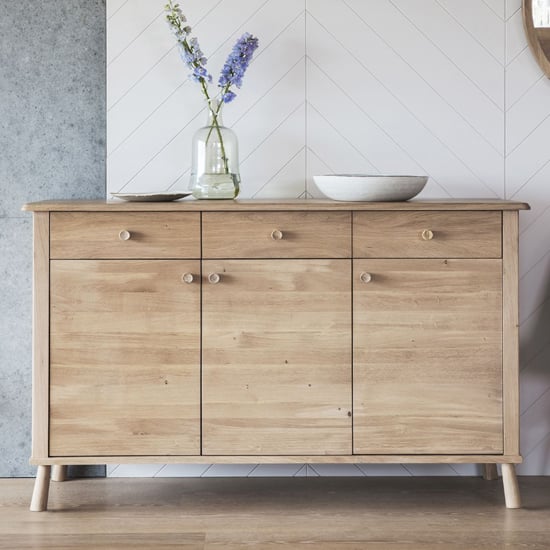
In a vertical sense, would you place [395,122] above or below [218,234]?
above

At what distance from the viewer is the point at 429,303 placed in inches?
100

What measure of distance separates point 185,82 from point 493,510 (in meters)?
1.73

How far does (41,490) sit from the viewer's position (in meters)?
2.61

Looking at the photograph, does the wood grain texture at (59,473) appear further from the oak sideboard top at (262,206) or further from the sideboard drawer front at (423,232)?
the sideboard drawer front at (423,232)

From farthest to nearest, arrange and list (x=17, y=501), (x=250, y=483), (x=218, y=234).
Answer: (x=250, y=483) < (x=17, y=501) < (x=218, y=234)

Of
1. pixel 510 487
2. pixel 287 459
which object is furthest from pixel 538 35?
pixel 287 459

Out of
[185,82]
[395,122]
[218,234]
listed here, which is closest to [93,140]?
[185,82]

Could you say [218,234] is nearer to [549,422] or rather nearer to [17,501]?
[17,501]

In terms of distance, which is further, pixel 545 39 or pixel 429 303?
pixel 545 39

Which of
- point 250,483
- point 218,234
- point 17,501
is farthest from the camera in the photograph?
point 250,483

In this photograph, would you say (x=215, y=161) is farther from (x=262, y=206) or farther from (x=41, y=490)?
(x=41, y=490)

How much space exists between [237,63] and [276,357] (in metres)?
0.96

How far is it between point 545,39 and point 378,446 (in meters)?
1.50

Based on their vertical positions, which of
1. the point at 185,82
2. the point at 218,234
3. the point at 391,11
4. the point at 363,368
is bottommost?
the point at 363,368
